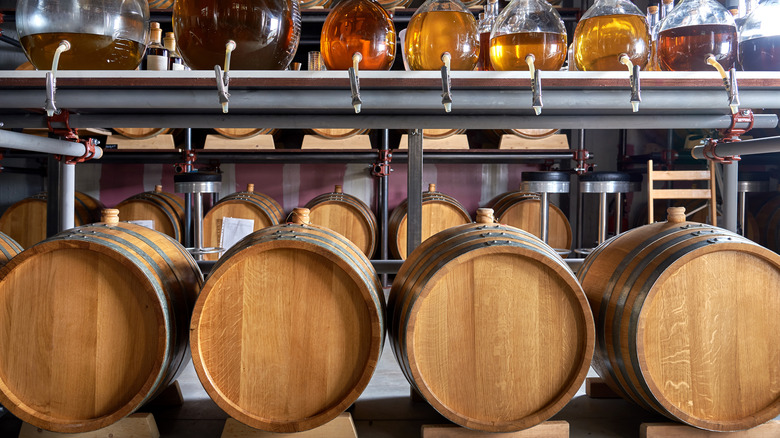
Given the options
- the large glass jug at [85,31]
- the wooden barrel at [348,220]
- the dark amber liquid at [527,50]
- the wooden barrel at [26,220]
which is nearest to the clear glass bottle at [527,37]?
the dark amber liquid at [527,50]

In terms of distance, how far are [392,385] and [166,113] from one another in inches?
45.9

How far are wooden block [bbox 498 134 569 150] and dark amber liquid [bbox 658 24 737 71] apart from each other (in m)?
3.16

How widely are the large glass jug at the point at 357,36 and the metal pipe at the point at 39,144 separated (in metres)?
0.98

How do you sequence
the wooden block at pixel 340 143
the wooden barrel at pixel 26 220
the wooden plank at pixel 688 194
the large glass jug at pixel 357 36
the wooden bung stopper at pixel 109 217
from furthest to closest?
the wooden block at pixel 340 143, the wooden barrel at pixel 26 220, the wooden plank at pixel 688 194, the wooden bung stopper at pixel 109 217, the large glass jug at pixel 357 36

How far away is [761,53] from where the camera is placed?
55.0 inches

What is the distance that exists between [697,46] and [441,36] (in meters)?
0.63

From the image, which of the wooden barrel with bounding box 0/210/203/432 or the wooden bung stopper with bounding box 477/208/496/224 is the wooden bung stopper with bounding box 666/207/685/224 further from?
the wooden barrel with bounding box 0/210/203/432

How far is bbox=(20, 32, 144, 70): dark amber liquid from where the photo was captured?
1.27 metres

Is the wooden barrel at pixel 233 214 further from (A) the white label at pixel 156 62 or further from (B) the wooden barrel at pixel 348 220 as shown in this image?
(A) the white label at pixel 156 62

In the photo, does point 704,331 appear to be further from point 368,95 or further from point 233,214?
point 233,214

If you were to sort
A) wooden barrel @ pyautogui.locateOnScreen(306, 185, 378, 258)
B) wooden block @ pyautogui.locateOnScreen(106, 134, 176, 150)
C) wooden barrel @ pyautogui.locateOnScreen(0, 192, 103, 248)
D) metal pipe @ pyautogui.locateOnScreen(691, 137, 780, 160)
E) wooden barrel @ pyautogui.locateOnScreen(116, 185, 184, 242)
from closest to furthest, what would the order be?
metal pipe @ pyautogui.locateOnScreen(691, 137, 780, 160), wooden barrel @ pyautogui.locateOnScreen(0, 192, 103, 248), wooden barrel @ pyautogui.locateOnScreen(306, 185, 378, 258), wooden barrel @ pyautogui.locateOnScreen(116, 185, 184, 242), wooden block @ pyautogui.locateOnScreen(106, 134, 176, 150)

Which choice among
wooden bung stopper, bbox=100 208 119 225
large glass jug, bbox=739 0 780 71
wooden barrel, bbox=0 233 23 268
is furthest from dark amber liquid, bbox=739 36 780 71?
wooden barrel, bbox=0 233 23 268

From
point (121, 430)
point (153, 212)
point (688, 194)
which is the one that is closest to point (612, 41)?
point (121, 430)

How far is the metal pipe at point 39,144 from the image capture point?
5.16 ft
